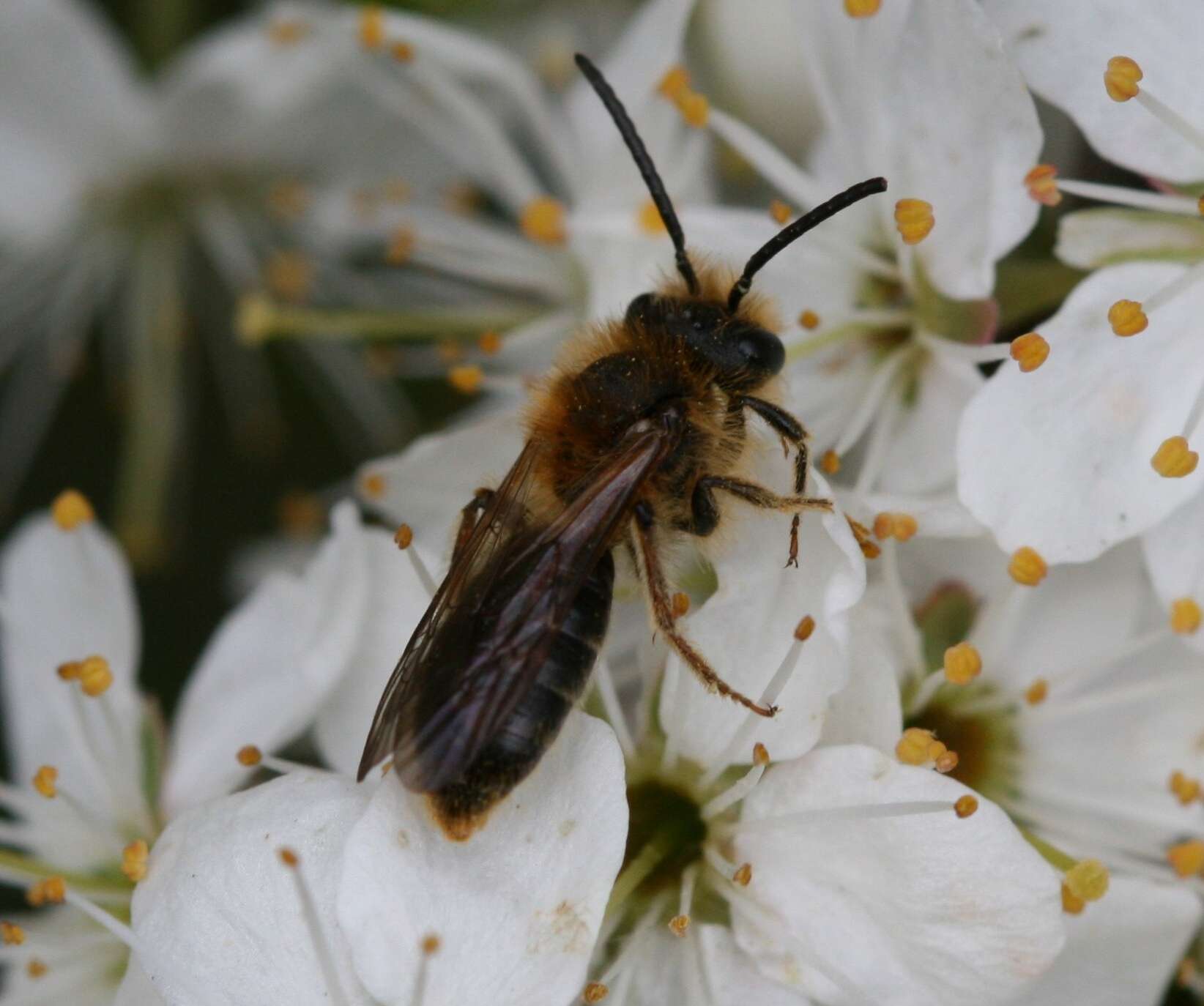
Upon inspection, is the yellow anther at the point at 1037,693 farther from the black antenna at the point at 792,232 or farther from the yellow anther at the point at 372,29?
the yellow anther at the point at 372,29

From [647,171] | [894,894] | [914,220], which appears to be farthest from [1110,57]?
[894,894]

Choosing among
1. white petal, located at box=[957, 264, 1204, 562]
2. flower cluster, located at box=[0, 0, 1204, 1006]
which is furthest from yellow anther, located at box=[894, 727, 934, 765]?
white petal, located at box=[957, 264, 1204, 562]

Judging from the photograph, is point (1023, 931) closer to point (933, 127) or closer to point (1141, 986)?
point (1141, 986)

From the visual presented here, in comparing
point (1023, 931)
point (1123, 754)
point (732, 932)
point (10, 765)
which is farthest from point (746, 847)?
point (10, 765)

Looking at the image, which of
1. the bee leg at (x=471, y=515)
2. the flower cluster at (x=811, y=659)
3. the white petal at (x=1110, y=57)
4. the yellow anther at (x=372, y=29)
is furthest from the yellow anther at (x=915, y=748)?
the yellow anther at (x=372, y=29)

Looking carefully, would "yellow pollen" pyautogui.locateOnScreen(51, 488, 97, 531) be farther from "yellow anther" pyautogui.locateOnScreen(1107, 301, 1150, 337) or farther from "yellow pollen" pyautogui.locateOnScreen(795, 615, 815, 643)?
"yellow anther" pyautogui.locateOnScreen(1107, 301, 1150, 337)

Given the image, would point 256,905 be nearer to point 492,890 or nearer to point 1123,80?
point 492,890
